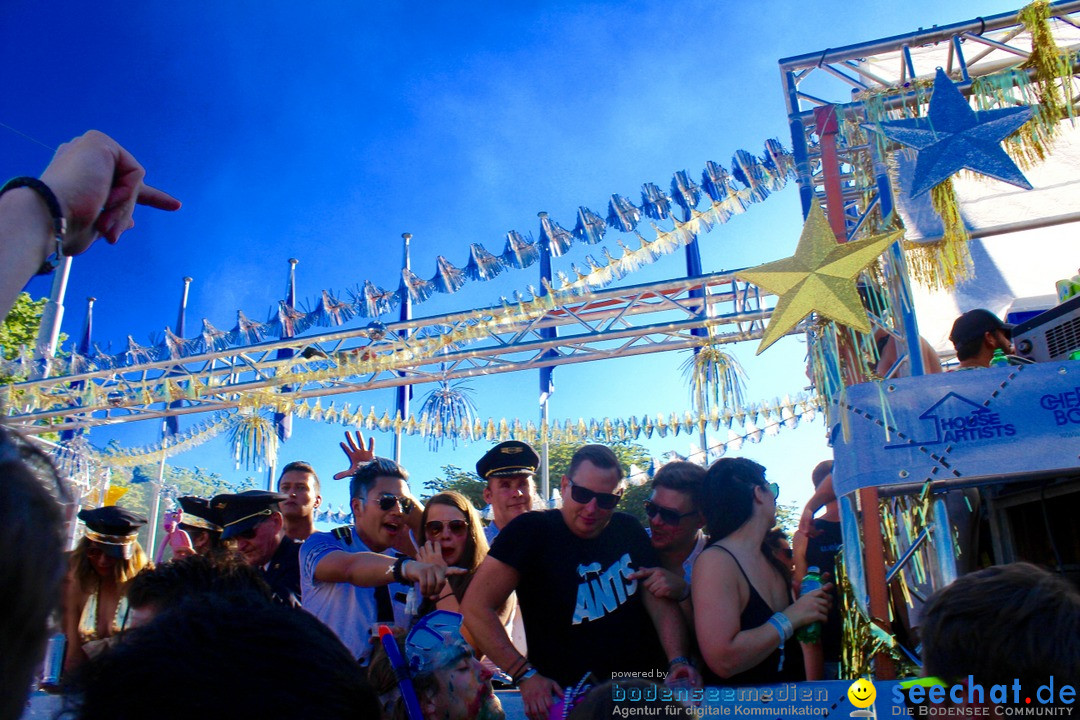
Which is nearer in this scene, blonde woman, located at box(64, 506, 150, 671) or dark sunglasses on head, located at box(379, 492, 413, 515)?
dark sunglasses on head, located at box(379, 492, 413, 515)

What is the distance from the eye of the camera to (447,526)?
301cm

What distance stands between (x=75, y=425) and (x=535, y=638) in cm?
1164

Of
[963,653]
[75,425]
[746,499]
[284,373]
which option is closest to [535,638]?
[746,499]

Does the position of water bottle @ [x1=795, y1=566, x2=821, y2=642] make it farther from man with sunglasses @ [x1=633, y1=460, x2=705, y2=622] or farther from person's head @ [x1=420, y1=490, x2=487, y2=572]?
person's head @ [x1=420, y1=490, x2=487, y2=572]

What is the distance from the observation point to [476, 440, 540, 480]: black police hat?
3442mm

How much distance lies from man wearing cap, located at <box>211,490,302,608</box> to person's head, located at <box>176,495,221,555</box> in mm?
142

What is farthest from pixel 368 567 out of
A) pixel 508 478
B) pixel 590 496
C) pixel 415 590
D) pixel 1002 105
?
pixel 1002 105

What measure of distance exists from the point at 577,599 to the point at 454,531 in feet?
2.52

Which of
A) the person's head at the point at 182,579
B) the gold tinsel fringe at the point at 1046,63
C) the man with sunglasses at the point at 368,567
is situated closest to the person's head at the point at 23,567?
the person's head at the point at 182,579

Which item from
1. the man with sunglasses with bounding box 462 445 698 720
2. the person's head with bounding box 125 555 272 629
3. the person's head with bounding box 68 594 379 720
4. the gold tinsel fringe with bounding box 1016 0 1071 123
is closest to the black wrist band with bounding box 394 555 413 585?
the man with sunglasses with bounding box 462 445 698 720

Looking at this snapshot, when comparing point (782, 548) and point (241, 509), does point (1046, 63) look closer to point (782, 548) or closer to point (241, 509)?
point (782, 548)

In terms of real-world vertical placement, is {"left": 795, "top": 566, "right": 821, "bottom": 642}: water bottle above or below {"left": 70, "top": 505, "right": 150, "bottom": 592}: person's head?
below

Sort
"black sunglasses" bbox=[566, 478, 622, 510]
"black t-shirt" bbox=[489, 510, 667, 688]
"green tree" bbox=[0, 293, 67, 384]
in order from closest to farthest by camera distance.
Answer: "black t-shirt" bbox=[489, 510, 667, 688] → "black sunglasses" bbox=[566, 478, 622, 510] → "green tree" bbox=[0, 293, 67, 384]

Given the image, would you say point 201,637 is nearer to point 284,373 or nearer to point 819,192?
point 819,192
